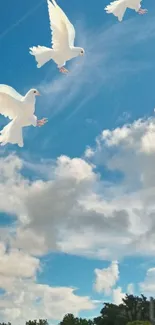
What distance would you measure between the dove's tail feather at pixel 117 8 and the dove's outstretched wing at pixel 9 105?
684cm

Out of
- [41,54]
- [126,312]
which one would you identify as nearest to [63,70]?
[41,54]

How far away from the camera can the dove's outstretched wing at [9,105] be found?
24375 millimetres

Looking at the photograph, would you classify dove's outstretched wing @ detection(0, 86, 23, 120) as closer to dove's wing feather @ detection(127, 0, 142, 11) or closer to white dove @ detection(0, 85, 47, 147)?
white dove @ detection(0, 85, 47, 147)

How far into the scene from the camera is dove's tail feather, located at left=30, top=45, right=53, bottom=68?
25.9 m

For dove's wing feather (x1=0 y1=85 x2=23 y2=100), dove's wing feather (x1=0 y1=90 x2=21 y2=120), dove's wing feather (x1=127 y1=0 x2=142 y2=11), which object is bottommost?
dove's wing feather (x1=0 y1=90 x2=21 y2=120)

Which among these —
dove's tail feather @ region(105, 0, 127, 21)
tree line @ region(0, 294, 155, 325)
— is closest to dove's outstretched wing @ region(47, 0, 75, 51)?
dove's tail feather @ region(105, 0, 127, 21)

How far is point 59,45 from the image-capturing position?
27062 mm

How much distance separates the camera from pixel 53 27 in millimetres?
27219

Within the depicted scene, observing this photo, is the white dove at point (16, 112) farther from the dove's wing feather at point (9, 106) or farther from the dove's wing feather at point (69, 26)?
the dove's wing feather at point (69, 26)

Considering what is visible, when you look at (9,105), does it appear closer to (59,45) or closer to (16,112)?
(16,112)

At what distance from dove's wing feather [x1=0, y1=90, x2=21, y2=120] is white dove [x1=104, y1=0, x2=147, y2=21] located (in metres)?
6.89

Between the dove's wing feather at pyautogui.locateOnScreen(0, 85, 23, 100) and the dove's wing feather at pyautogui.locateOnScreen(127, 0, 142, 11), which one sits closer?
the dove's wing feather at pyautogui.locateOnScreen(0, 85, 23, 100)

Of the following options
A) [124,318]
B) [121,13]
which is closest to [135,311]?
[124,318]

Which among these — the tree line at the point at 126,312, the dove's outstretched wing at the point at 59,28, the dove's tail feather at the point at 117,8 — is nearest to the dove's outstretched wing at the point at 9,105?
the dove's outstretched wing at the point at 59,28
